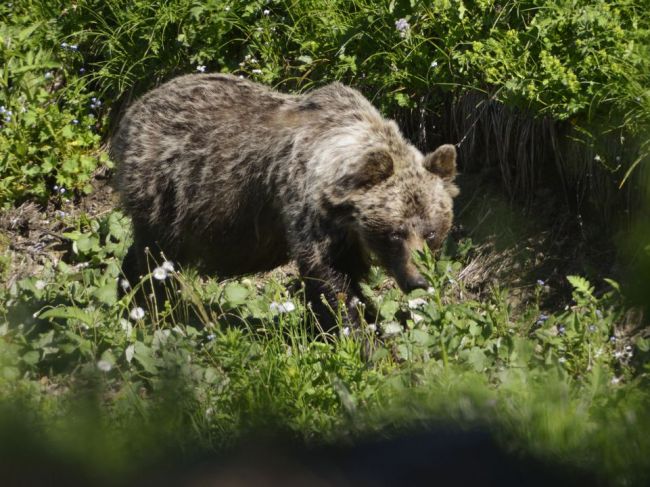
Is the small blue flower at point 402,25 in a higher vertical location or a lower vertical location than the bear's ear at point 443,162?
higher

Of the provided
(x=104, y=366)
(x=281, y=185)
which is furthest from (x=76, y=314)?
(x=281, y=185)

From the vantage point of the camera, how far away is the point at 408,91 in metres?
7.69

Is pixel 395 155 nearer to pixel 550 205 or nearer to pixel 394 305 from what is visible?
pixel 394 305

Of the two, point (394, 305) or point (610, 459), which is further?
point (394, 305)

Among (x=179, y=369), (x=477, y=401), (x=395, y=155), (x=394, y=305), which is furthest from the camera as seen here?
(x=395, y=155)

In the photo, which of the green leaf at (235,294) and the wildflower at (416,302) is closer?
the wildflower at (416,302)

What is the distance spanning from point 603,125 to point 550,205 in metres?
0.98

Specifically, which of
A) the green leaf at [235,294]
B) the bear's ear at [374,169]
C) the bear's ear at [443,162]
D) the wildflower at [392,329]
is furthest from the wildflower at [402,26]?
the wildflower at [392,329]

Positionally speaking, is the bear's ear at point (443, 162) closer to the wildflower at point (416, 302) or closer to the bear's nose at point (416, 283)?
the bear's nose at point (416, 283)

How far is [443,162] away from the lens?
6273mm

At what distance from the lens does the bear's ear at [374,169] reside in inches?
236

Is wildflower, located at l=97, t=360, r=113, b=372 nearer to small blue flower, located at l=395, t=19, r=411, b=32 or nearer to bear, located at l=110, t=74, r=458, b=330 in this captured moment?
bear, located at l=110, t=74, r=458, b=330

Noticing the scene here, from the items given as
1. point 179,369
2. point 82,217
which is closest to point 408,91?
point 82,217

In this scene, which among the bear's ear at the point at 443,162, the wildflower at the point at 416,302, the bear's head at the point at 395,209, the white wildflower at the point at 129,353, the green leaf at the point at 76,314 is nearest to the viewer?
the white wildflower at the point at 129,353
